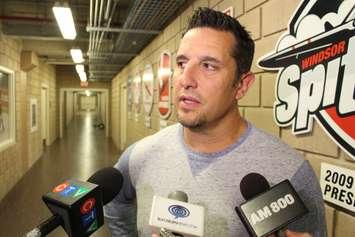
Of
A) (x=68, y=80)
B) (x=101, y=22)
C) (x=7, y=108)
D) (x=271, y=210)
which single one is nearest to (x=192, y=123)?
(x=271, y=210)

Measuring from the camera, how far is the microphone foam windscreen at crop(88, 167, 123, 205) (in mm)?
1007

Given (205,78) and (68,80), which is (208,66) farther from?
(68,80)

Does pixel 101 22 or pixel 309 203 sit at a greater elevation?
pixel 101 22

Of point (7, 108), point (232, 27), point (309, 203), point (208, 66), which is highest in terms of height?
point (232, 27)

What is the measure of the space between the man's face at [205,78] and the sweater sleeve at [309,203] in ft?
0.95

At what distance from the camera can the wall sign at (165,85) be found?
3.79m

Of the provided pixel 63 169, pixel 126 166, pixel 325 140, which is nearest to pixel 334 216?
pixel 325 140

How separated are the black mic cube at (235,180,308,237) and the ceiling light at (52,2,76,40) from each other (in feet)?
9.93

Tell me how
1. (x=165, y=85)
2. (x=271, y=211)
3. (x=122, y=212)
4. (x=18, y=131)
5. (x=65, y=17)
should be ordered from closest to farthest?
1. (x=271, y=211)
2. (x=122, y=212)
3. (x=65, y=17)
4. (x=165, y=85)
5. (x=18, y=131)

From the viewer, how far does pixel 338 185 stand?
1342mm

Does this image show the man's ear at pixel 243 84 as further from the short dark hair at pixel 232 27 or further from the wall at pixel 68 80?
the wall at pixel 68 80

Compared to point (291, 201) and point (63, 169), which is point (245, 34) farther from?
point (63, 169)

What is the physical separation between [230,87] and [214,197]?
350mm

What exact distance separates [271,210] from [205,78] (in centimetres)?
46
